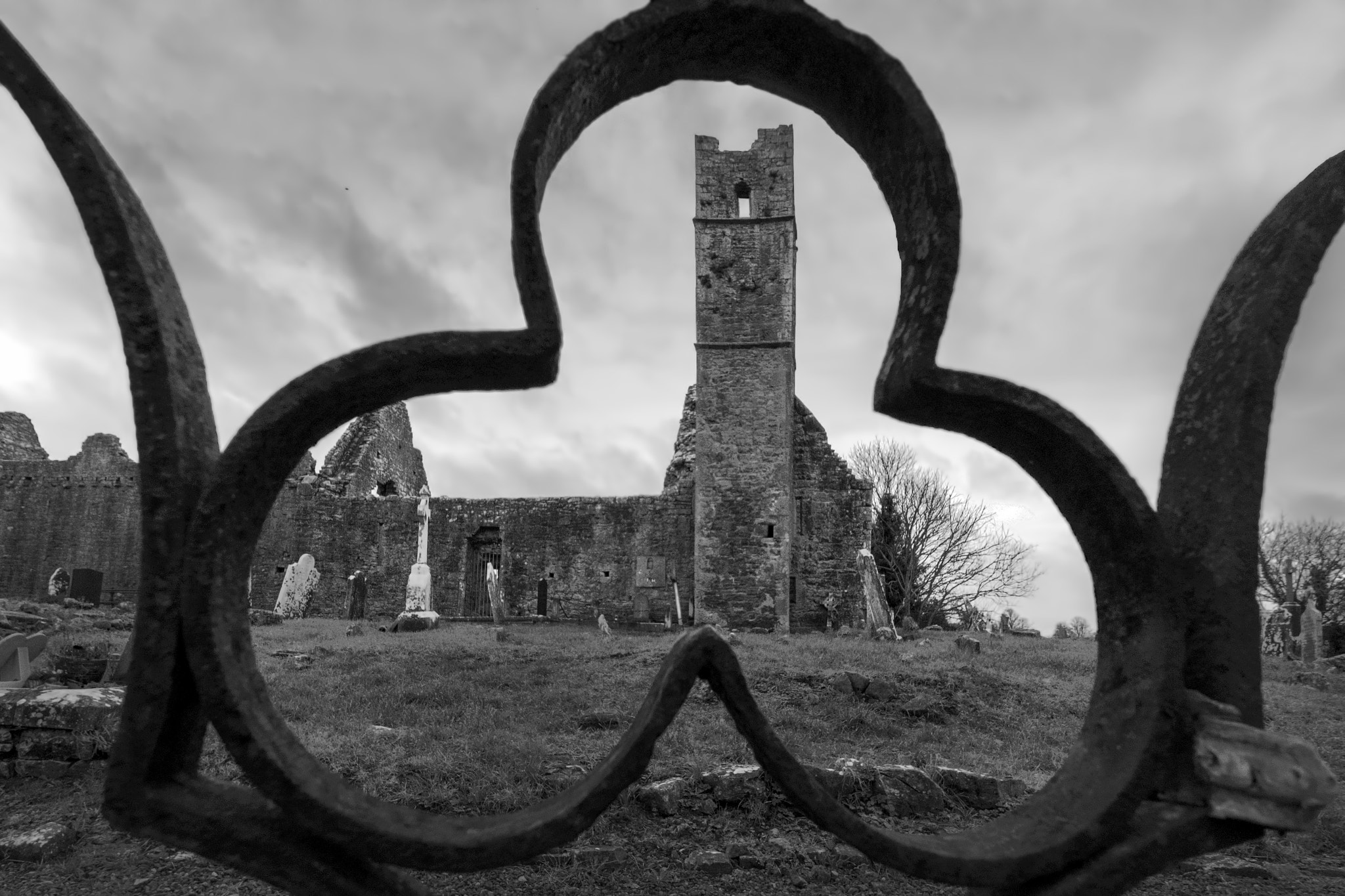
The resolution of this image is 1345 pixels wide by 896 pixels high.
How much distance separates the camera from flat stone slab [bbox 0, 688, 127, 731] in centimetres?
492

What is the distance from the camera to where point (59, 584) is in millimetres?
19953

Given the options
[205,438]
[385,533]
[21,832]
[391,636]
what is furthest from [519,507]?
[205,438]

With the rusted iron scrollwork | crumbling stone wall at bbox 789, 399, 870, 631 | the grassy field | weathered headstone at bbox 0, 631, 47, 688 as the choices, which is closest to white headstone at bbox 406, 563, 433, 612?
the grassy field

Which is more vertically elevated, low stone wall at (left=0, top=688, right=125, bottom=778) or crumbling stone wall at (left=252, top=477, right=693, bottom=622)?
crumbling stone wall at (left=252, top=477, right=693, bottom=622)

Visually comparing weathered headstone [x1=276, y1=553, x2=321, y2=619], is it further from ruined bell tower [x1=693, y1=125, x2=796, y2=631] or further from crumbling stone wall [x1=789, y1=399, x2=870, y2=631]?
crumbling stone wall [x1=789, y1=399, x2=870, y2=631]

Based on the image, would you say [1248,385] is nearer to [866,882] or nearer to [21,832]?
[866,882]

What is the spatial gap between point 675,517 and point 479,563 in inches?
217

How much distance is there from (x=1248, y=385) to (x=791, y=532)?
1645 cm

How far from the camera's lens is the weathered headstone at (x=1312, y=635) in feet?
44.7

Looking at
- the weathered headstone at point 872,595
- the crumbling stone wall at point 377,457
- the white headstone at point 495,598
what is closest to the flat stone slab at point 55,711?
the white headstone at point 495,598

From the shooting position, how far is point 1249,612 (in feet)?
4.94

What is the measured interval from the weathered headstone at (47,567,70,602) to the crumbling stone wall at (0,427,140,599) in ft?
2.03

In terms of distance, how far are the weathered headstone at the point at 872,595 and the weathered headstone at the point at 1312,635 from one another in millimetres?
7077

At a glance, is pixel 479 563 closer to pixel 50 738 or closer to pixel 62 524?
pixel 62 524
